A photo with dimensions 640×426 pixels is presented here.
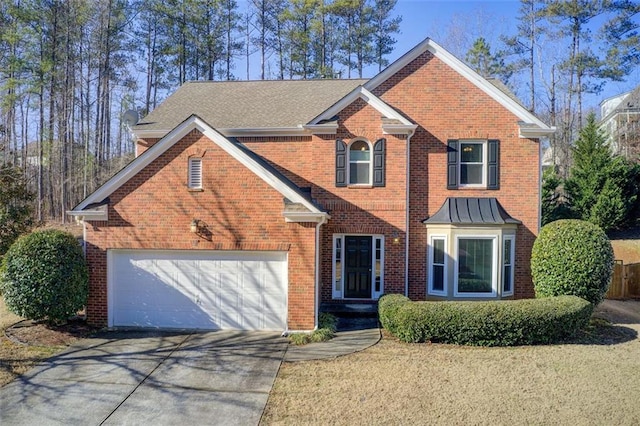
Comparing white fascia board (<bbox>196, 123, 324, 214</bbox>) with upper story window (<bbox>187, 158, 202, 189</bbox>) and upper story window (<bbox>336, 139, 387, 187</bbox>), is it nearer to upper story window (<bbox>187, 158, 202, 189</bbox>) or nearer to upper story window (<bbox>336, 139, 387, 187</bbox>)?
upper story window (<bbox>187, 158, 202, 189</bbox>)

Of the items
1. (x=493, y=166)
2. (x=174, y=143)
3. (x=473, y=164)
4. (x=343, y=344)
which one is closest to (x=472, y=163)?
Result: (x=473, y=164)

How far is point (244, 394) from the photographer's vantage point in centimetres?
707

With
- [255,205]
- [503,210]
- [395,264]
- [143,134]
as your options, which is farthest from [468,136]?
[143,134]

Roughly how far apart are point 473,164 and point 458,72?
2956 mm

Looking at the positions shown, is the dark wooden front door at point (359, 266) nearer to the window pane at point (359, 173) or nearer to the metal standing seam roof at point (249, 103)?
the window pane at point (359, 173)

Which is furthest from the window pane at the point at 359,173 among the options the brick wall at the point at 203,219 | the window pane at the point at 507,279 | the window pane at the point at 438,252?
the window pane at the point at 507,279

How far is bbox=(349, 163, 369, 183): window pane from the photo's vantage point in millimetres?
12781

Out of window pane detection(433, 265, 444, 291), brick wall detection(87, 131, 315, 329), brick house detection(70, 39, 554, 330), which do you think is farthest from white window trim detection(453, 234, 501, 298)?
brick wall detection(87, 131, 315, 329)

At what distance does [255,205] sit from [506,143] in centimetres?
817

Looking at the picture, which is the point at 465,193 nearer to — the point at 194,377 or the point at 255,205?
the point at 255,205

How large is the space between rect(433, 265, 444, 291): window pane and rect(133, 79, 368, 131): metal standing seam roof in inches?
253

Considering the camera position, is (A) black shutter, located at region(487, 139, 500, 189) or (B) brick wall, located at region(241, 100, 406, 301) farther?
(A) black shutter, located at region(487, 139, 500, 189)

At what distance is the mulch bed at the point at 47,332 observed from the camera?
374 inches

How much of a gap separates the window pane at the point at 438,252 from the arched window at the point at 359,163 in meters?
2.85
